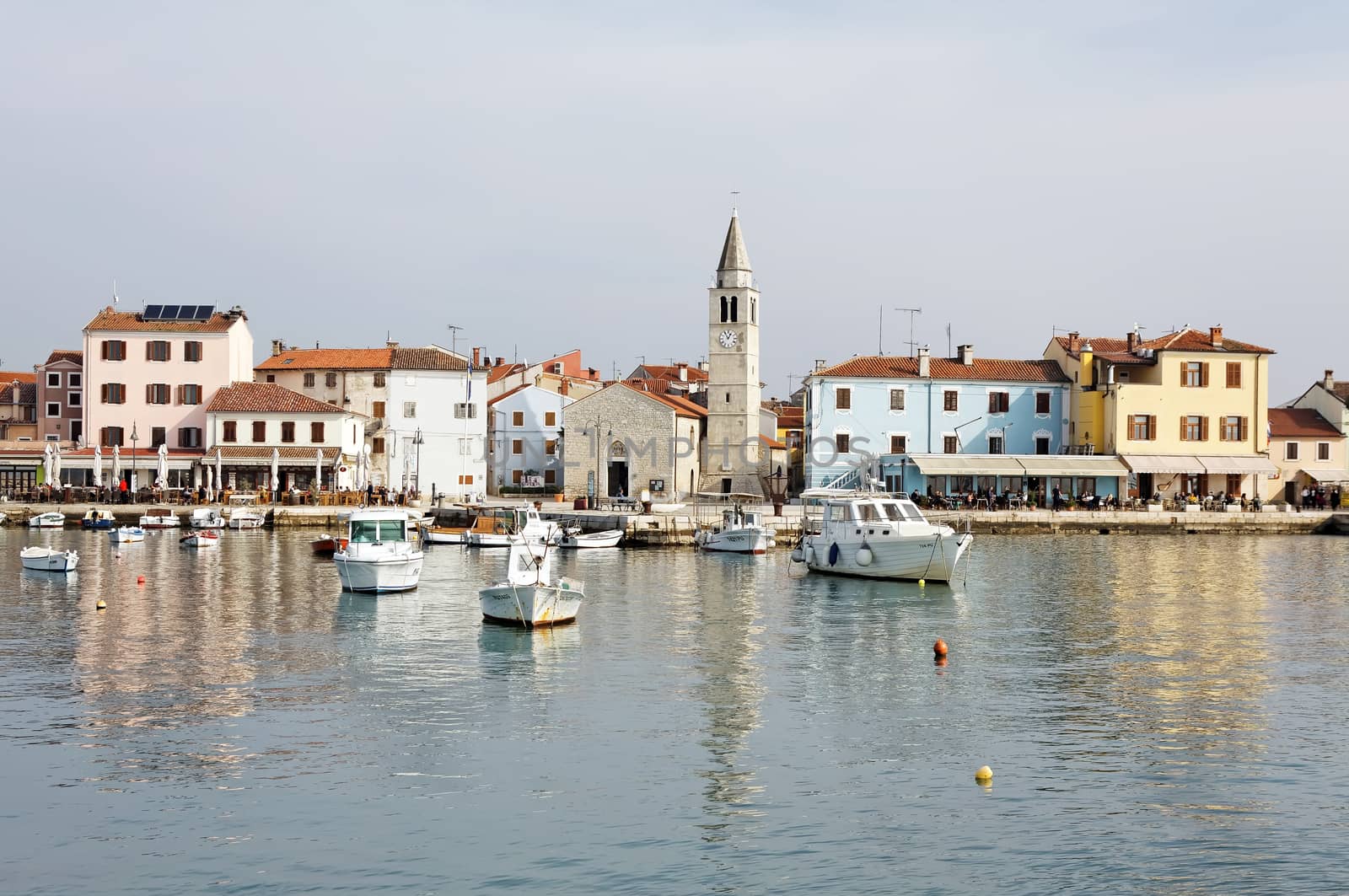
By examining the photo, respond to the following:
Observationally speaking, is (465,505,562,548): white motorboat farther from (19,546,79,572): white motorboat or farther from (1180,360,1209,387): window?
(1180,360,1209,387): window

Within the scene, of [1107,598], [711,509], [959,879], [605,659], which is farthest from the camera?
[711,509]

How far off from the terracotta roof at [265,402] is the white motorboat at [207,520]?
1021 cm

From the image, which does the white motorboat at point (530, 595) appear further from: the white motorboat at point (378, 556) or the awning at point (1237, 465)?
the awning at point (1237, 465)

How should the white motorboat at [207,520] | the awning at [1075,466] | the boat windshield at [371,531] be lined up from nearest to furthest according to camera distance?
1. the boat windshield at [371,531]
2. the white motorboat at [207,520]
3. the awning at [1075,466]

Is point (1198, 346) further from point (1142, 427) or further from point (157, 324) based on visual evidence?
point (157, 324)

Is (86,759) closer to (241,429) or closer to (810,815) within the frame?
(810,815)

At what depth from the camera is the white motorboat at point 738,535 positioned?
5397 centimetres

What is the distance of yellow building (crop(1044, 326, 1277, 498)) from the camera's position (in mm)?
69375

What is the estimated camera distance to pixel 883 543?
41969mm

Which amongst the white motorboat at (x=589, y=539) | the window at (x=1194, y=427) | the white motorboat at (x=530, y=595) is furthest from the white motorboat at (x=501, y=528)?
the window at (x=1194, y=427)

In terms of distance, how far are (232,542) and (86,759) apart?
130ft

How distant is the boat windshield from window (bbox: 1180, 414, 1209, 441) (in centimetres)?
4758

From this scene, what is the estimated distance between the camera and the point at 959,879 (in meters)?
13.2

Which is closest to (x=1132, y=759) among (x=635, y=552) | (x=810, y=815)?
(x=810, y=815)
